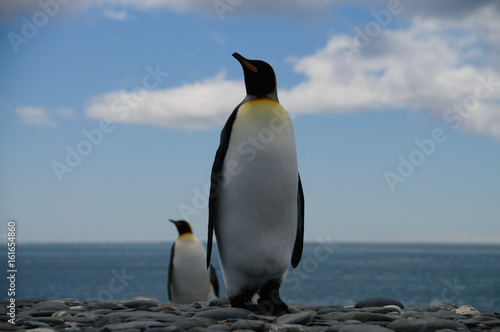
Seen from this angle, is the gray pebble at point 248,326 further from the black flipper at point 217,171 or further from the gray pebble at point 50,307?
Result: the gray pebble at point 50,307

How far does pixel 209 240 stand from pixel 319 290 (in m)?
45.5

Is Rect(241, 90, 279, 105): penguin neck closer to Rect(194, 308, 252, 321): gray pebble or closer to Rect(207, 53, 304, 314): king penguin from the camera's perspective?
Rect(207, 53, 304, 314): king penguin

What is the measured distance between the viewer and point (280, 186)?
4.62 metres

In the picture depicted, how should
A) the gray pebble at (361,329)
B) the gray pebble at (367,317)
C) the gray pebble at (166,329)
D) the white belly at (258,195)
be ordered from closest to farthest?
1. the gray pebble at (166,329)
2. the gray pebble at (361,329)
3. the gray pebble at (367,317)
4. the white belly at (258,195)

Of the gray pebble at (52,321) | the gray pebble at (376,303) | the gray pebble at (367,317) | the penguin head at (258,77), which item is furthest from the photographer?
the gray pebble at (376,303)

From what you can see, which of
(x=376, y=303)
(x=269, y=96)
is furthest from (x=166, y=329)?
(x=376, y=303)

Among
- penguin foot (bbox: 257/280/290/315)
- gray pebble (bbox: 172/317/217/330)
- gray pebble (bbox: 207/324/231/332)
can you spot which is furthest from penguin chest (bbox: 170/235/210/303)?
gray pebble (bbox: 207/324/231/332)

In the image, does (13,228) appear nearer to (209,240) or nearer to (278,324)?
(209,240)

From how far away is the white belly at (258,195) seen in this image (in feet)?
15.0

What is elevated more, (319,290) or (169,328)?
(169,328)

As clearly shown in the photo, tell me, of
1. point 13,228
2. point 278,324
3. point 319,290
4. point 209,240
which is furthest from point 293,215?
point 319,290

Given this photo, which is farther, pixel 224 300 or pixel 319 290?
pixel 319 290

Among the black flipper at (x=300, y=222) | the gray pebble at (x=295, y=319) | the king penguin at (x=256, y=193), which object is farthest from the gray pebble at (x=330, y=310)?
the gray pebble at (x=295, y=319)

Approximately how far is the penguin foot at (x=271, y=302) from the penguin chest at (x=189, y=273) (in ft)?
14.0
